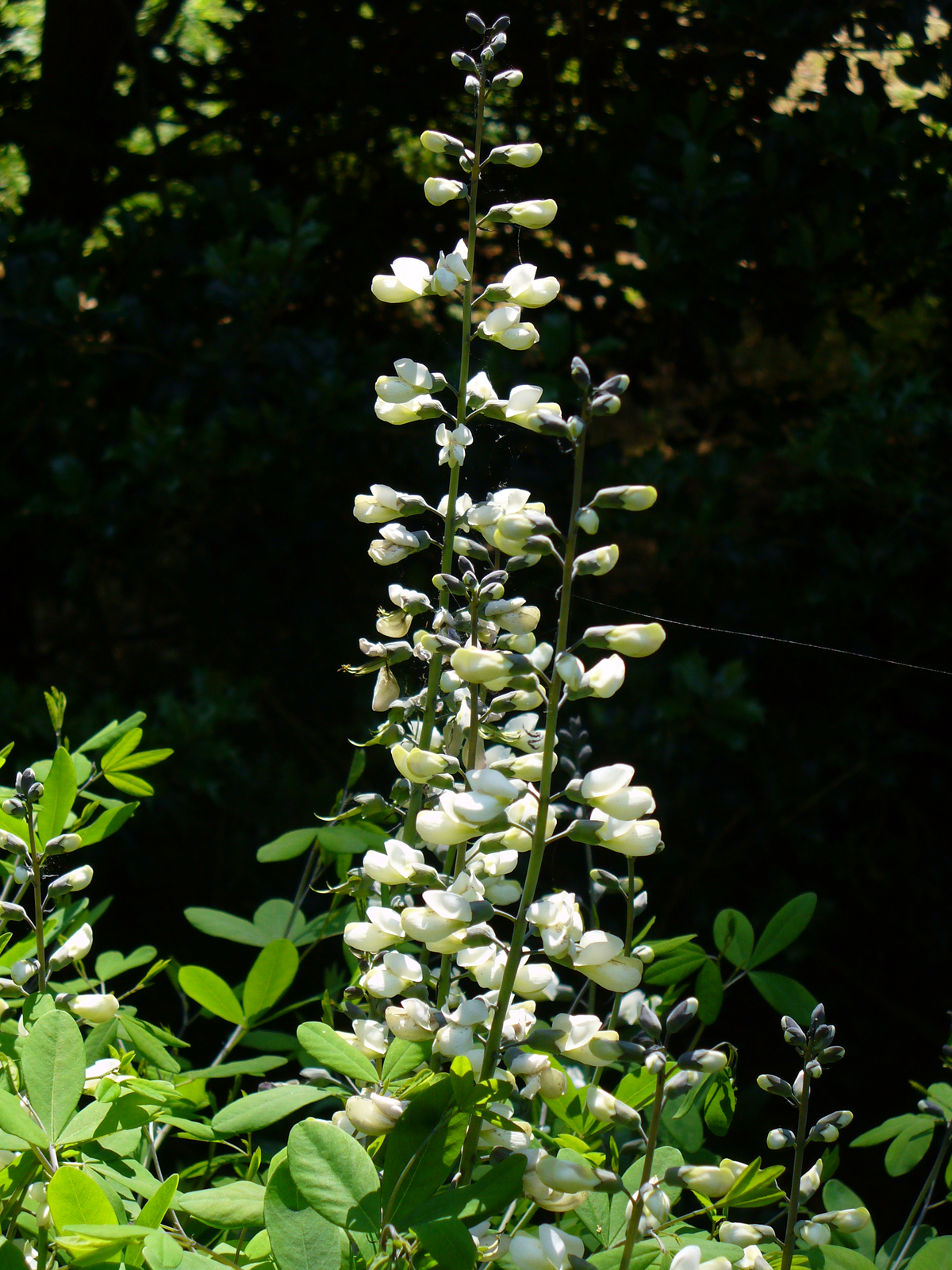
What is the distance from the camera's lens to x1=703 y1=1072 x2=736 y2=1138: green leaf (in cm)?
73

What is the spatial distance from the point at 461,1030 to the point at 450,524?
13.7 inches

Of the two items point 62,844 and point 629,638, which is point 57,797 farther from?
point 629,638

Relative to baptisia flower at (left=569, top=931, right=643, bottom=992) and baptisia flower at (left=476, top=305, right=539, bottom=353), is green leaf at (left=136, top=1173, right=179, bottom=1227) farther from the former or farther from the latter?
baptisia flower at (left=476, top=305, right=539, bottom=353)

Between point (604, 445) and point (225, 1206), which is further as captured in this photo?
point (604, 445)

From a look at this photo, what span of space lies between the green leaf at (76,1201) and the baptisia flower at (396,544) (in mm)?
438

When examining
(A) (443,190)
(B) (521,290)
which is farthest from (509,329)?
(A) (443,190)

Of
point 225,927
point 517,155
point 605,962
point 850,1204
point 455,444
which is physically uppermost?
point 517,155

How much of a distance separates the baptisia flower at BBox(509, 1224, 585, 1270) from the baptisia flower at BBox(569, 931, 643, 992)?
0.10 meters

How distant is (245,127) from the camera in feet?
8.57

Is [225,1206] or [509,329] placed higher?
[509,329]

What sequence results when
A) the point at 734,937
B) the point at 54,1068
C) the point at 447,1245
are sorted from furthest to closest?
the point at 734,937 → the point at 54,1068 → the point at 447,1245

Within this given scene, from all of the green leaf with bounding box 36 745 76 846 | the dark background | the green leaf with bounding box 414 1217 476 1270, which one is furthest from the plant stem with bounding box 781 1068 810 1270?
the dark background

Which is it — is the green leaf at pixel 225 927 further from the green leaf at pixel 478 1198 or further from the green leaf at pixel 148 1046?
the green leaf at pixel 478 1198

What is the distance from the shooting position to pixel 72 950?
0.77 m
